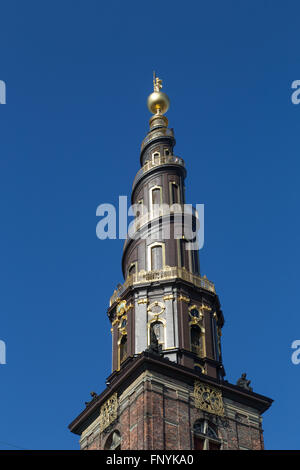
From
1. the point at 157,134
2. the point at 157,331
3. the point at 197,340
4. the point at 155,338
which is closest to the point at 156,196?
the point at 157,134

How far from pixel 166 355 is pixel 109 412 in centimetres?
541

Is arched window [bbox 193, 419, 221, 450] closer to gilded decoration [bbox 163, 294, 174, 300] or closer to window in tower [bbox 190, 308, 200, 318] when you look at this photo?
window in tower [bbox 190, 308, 200, 318]

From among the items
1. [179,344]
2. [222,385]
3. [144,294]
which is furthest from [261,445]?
[144,294]

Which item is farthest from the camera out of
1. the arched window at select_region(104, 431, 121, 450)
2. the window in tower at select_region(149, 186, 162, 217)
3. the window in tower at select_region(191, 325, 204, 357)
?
the window in tower at select_region(149, 186, 162, 217)

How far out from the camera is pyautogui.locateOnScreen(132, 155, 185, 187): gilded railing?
245 ft

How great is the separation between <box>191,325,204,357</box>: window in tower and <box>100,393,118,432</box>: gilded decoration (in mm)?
6731

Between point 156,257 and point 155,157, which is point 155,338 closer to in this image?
point 156,257

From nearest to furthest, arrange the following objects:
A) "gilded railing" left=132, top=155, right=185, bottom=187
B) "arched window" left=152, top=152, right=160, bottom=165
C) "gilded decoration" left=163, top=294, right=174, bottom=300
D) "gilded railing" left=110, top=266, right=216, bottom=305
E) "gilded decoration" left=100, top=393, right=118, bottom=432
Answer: "gilded decoration" left=100, top=393, right=118, bottom=432 < "gilded decoration" left=163, top=294, right=174, bottom=300 < "gilded railing" left=110, top=266, right=216, bottom=305 < "gilded railing" left=132, top=155, right=185, bottom=187 < "arched window" left=152, top=152, right=160, bottom=165

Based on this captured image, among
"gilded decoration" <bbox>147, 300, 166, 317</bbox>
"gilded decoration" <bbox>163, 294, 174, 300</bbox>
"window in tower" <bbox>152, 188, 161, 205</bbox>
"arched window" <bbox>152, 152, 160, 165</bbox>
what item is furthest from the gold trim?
"arched window" <bbox>152, 152, 160, 165</bbox>

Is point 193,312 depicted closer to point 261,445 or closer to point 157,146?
point 261,445

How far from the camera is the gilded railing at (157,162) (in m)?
74.8

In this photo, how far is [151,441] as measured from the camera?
52875mm

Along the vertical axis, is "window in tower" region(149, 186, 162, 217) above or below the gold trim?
above
